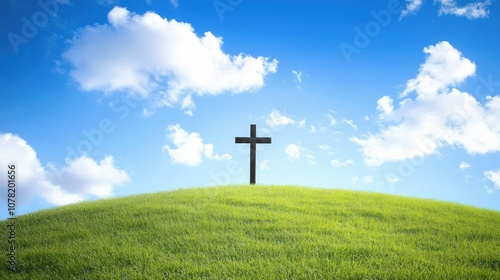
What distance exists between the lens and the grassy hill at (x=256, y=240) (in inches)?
302

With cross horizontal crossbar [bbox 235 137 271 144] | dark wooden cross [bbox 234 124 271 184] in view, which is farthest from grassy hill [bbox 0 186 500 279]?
cross horizontal crossbar [bbox 235 137 271 144]

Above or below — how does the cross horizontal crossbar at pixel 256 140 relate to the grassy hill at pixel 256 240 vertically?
above

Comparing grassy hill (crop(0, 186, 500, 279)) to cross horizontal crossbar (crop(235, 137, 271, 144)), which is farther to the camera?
cross horizontal crossbar (crop(235, 137, 271, 144))

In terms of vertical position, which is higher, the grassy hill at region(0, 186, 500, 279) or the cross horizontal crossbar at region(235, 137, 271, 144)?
the cross horizontal crossbar at region(235, 137, 271, 144)

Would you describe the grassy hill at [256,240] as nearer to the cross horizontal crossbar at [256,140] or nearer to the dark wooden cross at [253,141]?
the dark wooden cross at [253,141]

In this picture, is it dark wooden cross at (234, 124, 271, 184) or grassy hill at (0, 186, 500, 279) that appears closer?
grassy hill at (0, 186, 500, 279)

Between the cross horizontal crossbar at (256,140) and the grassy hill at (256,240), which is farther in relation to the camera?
the cross horizontal crossbar at (256,140)

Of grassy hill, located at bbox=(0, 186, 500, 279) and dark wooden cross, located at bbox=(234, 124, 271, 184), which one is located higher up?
dark wooden cross, located at bbox=(234, 124, 271, 184)

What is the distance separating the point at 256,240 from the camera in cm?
922

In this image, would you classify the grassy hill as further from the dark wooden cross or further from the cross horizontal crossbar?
the cross horizontal crossbar

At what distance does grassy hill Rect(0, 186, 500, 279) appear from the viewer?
25.2ft

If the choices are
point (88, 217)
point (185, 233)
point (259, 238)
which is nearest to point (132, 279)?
point (185, 233)

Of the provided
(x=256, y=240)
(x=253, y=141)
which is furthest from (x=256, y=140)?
(x=256, y=240)

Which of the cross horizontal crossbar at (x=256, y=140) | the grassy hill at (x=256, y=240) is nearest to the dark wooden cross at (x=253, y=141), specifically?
the cross horizontal crossbar at (x=256, y=140)
